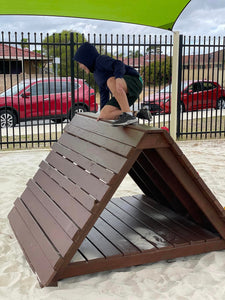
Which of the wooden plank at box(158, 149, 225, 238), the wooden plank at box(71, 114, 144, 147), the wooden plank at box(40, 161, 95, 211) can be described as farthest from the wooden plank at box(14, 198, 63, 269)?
the wooden plank at box(158, 149, 225, 238)

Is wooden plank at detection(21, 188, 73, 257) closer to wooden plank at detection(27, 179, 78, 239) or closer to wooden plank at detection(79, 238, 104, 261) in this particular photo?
wooden plank at detection(27, 179, 78, 239)

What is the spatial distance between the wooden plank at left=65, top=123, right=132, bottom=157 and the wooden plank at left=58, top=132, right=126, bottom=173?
0.04 meters

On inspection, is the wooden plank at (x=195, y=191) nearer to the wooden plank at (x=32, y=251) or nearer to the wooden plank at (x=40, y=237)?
the wooden plank at (x=40, y=237)

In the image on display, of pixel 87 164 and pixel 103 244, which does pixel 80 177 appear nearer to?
pixel 87 164

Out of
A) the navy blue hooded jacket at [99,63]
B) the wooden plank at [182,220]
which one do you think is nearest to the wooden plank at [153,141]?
the navy blue hooded jacket at [99,63]

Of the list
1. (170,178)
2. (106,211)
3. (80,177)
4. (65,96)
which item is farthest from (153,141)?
(65,96)

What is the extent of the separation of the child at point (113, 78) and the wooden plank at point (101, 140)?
0.19 metres

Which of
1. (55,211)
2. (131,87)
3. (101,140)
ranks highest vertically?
(131,87)

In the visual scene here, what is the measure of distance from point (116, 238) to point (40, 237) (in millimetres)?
719

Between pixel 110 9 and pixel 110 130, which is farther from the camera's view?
pixel 110 9

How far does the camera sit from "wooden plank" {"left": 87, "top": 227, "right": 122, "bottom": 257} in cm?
321

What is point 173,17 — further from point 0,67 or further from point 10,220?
point 0,67

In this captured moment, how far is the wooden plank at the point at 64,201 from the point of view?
A: 2.91 m

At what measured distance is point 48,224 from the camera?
330cm
